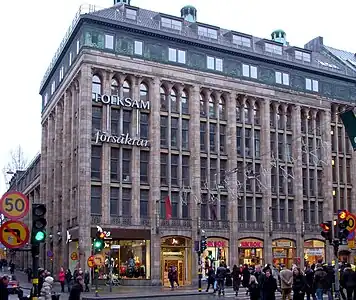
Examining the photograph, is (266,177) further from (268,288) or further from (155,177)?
(268,288)

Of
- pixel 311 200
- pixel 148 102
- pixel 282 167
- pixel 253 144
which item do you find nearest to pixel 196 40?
pixel 148 102

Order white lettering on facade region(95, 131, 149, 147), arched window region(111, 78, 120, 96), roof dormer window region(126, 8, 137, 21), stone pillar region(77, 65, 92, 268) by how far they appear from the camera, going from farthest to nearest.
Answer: roof dormer window region(126, 8, 137, 21) < arched window region(111, 78, 120, 96) < white lettering on facade region(95, 131, 149, 147) < stone pillar region(77, 65, 92, 268)

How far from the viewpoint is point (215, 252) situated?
183 feet

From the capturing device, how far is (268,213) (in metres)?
58.8

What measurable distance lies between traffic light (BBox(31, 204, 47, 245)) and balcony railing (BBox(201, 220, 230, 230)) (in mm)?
39924

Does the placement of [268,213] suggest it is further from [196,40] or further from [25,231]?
[25,231]

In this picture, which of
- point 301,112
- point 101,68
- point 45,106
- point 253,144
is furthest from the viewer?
point 45,106

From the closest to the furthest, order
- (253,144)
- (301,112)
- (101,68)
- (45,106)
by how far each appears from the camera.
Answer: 1. (101,68)
2. (253,144)
3. (301,112)
4. (45,106)

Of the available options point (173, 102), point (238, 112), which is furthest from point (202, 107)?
point (238, 112)

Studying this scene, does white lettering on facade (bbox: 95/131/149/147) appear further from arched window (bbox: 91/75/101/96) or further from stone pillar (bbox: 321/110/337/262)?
stone pillar (bbox: 321/110/337/262)

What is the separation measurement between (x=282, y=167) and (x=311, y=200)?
5.03 m

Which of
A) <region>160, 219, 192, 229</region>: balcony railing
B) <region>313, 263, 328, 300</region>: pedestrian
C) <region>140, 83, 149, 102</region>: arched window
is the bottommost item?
<region>313, 263, 328, 300</region>: pedestrian

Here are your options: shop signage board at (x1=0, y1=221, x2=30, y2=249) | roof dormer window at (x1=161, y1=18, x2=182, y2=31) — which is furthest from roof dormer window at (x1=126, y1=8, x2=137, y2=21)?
shop signage board at (x1=0, y1=221, x2=30, y2=249)

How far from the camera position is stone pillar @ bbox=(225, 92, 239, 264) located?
5628 cm
